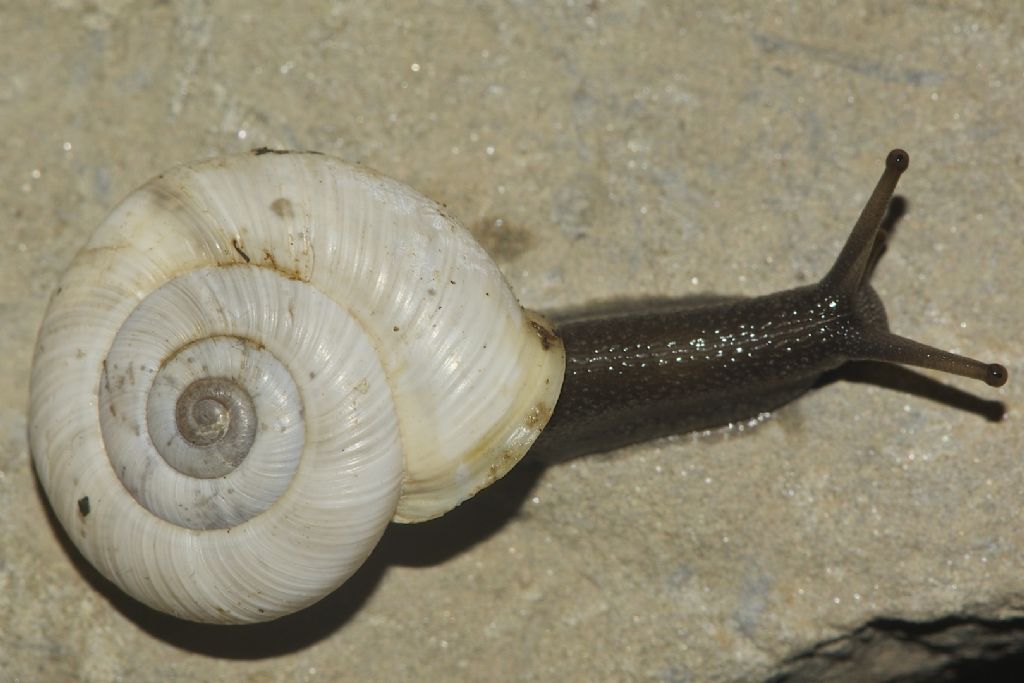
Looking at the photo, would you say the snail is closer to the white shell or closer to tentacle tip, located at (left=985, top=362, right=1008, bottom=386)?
the white shell

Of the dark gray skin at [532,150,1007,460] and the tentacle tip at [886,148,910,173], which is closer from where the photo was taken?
the tentacle tip at [886,148,910,173]

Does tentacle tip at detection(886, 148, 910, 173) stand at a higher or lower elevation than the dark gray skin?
higher

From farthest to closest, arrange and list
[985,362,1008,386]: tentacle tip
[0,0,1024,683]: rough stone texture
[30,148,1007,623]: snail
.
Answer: [0,0,1024,683]: rough stone texture, [985,362,1008,386]: tentacle tip, [30,148,1007,623]: snail

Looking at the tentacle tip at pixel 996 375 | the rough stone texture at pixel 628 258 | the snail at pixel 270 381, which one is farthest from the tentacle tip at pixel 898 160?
the snail at pixel 270 381

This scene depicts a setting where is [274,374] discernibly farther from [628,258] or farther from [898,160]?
[898,160]

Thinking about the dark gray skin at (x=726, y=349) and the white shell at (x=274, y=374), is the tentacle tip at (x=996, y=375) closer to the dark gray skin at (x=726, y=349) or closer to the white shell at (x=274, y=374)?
the dark gray skin at (x=726, y=349)

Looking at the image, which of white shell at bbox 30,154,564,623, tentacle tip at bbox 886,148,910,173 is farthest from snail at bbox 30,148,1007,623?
tentacle tip at bbox 886,148,910,173

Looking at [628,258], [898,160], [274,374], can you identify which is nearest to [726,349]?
[628,258]
